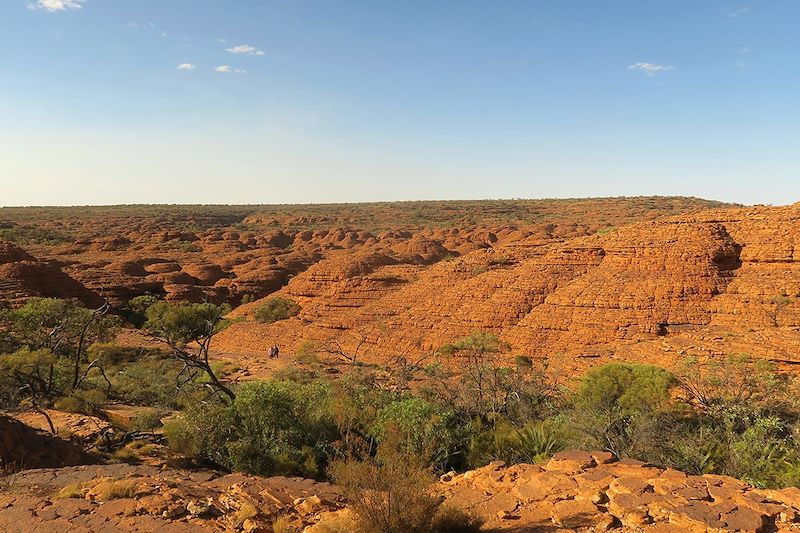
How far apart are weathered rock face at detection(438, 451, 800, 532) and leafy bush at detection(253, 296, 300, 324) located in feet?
82.5

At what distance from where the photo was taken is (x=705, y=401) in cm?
1252

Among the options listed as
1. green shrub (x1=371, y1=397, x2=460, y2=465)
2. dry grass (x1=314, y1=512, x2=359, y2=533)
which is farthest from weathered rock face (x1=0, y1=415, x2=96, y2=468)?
dry grass (x1=314, y1=512, x2=359, y2=533)

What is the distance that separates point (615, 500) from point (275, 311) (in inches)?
1087

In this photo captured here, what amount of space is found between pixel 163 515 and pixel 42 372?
1511 centimetres

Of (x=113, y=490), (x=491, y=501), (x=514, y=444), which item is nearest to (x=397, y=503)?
(x=491, y=501)

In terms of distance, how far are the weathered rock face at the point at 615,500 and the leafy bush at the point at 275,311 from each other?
990 inches

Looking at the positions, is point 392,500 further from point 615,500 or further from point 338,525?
point 615,500

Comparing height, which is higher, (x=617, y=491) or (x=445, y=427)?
(x=617, y=491)

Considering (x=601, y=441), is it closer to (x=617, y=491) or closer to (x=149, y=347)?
(x=617, y=491)

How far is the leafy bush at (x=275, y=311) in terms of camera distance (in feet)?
103

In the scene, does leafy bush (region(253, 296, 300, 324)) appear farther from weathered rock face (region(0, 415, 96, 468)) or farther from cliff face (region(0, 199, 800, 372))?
weathered rock face (region(0, 415, 96, 468))

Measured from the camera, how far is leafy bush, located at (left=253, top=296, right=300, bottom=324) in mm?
31516

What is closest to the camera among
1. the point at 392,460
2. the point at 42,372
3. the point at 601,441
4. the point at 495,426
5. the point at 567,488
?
the point at 392,460

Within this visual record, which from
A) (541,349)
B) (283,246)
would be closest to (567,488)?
(541,349)
